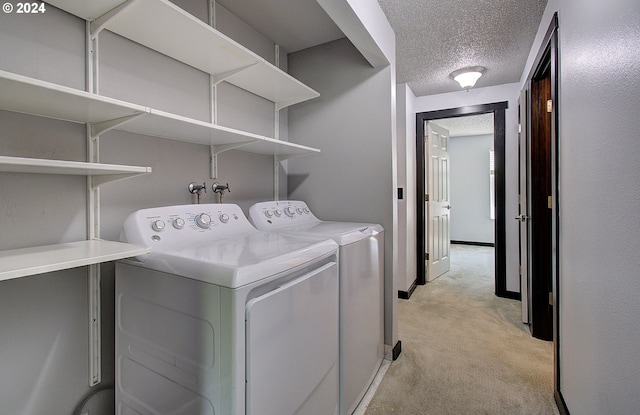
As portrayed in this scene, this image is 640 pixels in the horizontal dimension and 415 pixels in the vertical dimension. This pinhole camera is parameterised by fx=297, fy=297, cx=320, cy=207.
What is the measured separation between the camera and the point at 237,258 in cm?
94

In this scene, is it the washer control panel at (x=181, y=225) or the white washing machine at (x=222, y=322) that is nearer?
the white washing machine at (x=222, y=322)

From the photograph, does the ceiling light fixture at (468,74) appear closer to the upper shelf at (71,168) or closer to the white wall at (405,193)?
the white wall at (405,193)

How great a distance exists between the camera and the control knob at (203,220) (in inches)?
52.5

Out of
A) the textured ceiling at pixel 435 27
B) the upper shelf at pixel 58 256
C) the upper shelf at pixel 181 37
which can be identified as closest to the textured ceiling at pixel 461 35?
the textured ceiling at pixel 435 27

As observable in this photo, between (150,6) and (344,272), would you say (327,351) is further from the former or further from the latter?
(150,6)

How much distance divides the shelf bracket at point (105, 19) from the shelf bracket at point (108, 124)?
0.35 meters

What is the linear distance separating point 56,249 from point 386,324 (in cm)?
177

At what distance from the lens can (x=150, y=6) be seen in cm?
109

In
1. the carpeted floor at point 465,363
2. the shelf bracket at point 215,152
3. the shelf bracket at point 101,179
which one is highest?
the shelf bracket at point 215,152

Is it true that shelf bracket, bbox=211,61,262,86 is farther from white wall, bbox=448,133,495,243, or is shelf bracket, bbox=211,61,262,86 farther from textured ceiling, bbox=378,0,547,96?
white wall, bbox=448,133,495,243

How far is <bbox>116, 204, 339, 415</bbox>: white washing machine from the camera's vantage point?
83 cm

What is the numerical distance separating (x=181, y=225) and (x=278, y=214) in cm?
69

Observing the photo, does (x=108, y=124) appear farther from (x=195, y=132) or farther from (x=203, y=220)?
(x=203, y=220)

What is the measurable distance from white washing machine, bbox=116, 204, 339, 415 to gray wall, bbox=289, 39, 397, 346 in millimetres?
795
